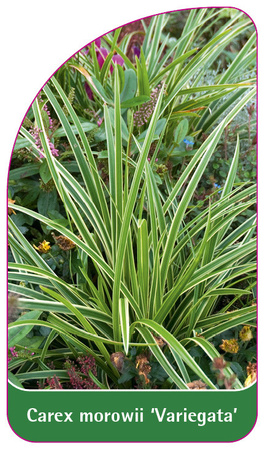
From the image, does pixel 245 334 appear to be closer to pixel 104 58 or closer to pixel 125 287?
pixel 125 287

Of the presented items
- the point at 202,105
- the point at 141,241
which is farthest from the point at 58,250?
the point at 202,105

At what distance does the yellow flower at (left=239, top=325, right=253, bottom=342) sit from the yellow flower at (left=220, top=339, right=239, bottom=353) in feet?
0.09

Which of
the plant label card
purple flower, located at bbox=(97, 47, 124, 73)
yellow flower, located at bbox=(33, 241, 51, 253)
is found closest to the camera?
the plant label card

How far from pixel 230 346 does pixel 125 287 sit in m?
0.27

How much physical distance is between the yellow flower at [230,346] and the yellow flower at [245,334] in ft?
0.09

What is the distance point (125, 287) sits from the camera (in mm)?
1025

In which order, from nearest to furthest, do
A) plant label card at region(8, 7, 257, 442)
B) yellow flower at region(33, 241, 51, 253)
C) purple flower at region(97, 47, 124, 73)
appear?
1. plant label card at region(8, 7, 257, 442)
2. yellow flower at region(33, 241, 51, 253)
3. purple flower at region(97, 47, 124, 73)

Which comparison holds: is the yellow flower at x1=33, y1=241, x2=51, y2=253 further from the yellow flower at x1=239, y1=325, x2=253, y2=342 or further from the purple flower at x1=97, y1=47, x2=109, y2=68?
the purple flower at x1=97, y1=47, x2=109, y2=68

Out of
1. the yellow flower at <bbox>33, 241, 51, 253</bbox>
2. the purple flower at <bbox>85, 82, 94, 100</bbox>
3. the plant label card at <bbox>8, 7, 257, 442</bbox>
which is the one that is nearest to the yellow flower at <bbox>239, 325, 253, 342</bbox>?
the plant label card at <bbox>8, 7, 257, 442</bbox>

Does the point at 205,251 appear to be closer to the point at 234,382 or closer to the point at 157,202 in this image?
the point at 157,202

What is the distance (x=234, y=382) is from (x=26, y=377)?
0.46m

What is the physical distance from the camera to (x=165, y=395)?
3.23 ft

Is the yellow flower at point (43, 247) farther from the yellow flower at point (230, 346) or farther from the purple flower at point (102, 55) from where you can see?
the purple flower at point (102, 55)

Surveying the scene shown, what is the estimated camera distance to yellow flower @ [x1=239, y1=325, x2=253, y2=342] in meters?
1.06
